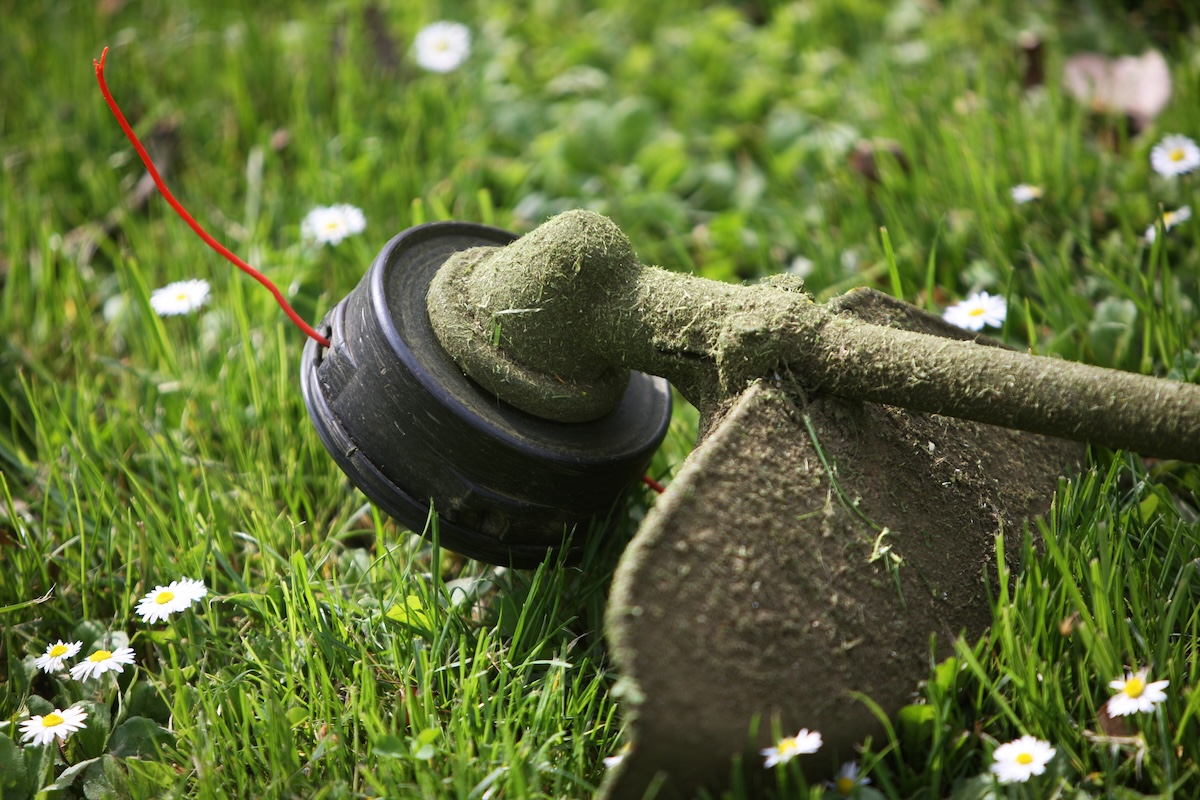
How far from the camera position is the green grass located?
1.52m

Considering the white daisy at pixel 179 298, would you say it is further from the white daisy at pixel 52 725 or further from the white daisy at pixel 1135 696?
the white daisy at pixel 1135 696

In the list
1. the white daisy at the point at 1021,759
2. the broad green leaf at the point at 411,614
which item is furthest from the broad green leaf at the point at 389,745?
the white daisy at the point at 1021,759

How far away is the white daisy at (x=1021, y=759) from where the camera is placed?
53.6 inches

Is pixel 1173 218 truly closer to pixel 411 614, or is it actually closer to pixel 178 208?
pixel 411 614

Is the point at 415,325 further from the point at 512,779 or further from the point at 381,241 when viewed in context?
the point at 381,241

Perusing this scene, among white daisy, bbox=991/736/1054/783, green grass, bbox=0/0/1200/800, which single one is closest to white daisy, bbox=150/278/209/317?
green grass, bbox=0/0/1200/800

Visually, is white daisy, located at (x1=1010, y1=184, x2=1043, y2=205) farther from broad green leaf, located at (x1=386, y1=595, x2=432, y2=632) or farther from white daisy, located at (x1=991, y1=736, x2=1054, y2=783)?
broad green leaf, located at (x1=386, y1=595, x2=432, y2=632)

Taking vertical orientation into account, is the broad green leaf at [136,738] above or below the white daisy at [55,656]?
below

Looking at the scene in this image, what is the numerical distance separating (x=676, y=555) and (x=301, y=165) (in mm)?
2204

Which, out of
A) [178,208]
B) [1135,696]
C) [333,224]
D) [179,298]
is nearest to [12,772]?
[178,208]

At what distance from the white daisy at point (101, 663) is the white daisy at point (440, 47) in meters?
2.28

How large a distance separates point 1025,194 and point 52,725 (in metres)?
2.37

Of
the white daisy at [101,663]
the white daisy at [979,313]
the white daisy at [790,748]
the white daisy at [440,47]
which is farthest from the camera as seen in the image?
the white daisy at [440,47]

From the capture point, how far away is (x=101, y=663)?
5.52 ft
